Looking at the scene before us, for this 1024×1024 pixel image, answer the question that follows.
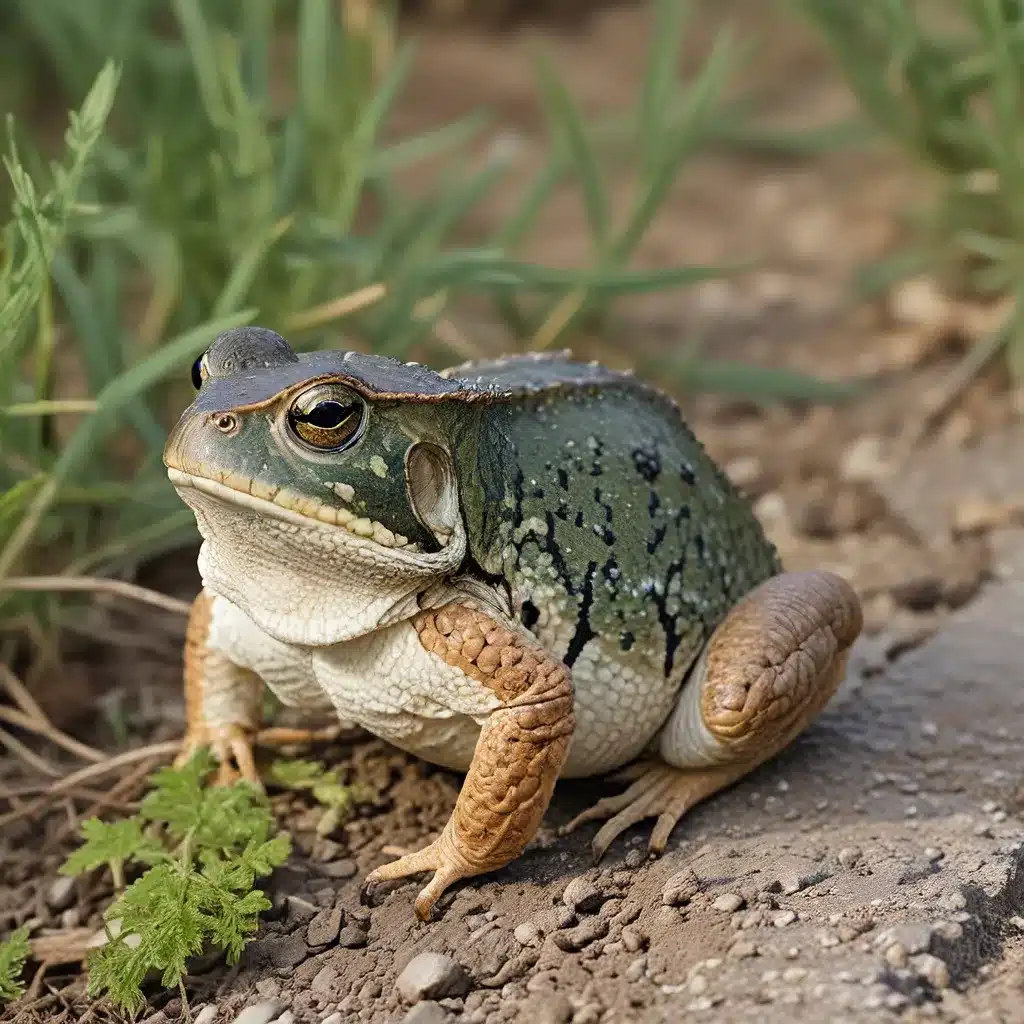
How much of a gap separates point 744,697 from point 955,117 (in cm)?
416

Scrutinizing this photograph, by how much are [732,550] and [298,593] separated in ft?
4.46

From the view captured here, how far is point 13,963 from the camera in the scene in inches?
142

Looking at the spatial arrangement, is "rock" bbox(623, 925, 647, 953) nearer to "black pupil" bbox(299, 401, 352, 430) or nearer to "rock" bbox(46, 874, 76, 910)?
"black pupil" bbox(299, 401, 352, 430)

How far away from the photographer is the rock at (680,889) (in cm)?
345

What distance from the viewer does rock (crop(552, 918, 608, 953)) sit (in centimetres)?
336

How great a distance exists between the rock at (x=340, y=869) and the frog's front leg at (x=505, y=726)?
51 centimetres

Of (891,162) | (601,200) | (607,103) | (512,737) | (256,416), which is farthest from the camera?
(607,103)

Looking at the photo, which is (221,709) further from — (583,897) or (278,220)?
(278,220)

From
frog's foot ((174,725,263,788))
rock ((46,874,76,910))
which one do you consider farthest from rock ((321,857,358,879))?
rock ((46,874,76,910))

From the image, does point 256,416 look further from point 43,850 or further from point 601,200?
point 601,200

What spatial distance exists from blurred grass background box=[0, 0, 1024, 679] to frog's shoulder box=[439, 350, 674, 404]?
737 mm

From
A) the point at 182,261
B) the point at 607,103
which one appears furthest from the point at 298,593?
the point at 607,103

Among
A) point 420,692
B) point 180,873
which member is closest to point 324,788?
point 180,873

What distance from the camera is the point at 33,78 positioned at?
339 inches
